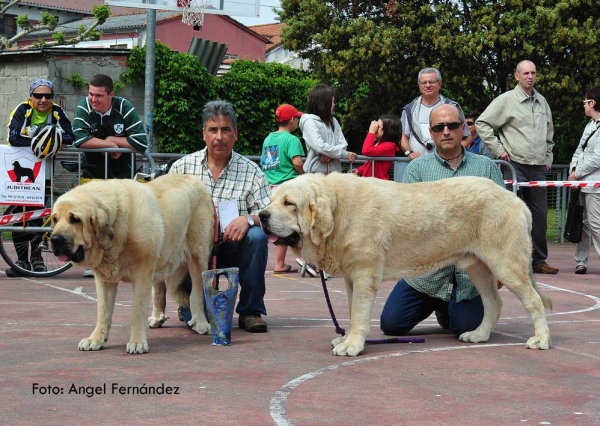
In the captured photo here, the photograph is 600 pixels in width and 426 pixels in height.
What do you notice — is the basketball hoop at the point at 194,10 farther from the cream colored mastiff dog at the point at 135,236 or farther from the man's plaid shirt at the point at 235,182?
the cream colored mastiff dog at the point at 135,236

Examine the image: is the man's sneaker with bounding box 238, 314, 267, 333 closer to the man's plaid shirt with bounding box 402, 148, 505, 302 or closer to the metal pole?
the man's plaid shirt with bounding box 402, 148, 505, 302

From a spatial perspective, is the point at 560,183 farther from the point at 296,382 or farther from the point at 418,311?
the point at 296,382


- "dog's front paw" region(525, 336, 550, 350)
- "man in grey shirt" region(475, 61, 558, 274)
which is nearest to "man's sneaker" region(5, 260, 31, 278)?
"man in grey shirt" region(475, 61, 558, 274)

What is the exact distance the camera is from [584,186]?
42.4 ft

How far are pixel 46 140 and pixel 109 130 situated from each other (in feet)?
2.69

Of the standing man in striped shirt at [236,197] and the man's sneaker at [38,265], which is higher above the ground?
the standing man in striped shirt at [236,197]

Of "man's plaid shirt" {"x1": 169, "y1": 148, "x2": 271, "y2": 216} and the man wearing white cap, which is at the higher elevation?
the man wearing white cap

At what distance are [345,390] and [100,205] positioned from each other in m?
2.15

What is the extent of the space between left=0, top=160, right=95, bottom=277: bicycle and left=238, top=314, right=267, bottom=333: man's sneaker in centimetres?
419

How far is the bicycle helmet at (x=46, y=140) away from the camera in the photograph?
11039mm

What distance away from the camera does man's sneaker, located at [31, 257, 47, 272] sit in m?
11.8

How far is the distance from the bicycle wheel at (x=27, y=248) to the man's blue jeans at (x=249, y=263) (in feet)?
13.8

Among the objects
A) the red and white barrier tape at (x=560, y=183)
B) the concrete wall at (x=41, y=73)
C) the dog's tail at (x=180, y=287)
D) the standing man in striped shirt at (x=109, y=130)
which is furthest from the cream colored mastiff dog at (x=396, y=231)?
the concrete wall at (x=41, y=73)

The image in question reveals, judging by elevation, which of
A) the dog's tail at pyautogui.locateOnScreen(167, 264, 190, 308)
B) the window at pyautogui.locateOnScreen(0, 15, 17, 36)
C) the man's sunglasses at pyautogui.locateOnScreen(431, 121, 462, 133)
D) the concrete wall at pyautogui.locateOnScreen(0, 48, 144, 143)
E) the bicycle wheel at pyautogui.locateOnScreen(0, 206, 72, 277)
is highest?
the window at pyautogui.locateOnScreen(0, 15, 17, 36)
